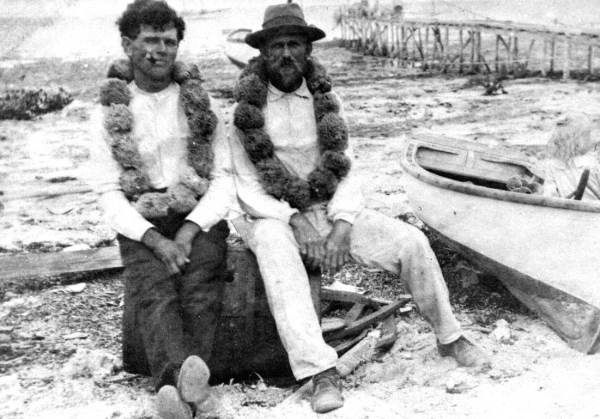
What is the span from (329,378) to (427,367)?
0.79m

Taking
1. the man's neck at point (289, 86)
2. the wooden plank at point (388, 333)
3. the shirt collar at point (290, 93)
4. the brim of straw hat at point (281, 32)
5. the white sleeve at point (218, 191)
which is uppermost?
the brim of straw hat at point (281, 32)

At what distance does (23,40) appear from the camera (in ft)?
125

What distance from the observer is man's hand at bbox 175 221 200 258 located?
3.98 metres

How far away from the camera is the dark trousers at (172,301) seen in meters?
3.74

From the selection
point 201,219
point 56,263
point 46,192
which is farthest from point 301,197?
point 46,192

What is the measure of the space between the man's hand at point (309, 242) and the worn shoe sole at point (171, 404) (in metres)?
1.14

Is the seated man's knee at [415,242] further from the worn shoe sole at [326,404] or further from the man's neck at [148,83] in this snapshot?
the man's neck at [148,83]

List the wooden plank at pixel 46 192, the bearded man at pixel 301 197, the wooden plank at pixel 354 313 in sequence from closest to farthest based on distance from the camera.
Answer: the bearded man at pixel 301 197 < the wooden plank at pixel 354 313 < the wooden plank at pixel 46 192

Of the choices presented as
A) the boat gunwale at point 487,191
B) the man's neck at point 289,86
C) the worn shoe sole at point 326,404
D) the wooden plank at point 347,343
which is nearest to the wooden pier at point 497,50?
the boat gunwale at point 487,191

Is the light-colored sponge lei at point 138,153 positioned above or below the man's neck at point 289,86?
below

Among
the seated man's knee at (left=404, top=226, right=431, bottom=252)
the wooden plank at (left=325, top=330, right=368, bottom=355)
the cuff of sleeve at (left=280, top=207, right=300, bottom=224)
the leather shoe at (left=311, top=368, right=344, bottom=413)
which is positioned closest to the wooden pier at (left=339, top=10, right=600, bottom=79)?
the wooden plank at (left=325, top=330, right=368, bottom=355)

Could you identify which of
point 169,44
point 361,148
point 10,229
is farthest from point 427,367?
point 361,148

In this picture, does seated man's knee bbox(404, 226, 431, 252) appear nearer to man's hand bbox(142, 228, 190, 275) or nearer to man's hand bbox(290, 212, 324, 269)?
man's hand bbox(290, 212, 324, 269)

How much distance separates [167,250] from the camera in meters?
3.89
